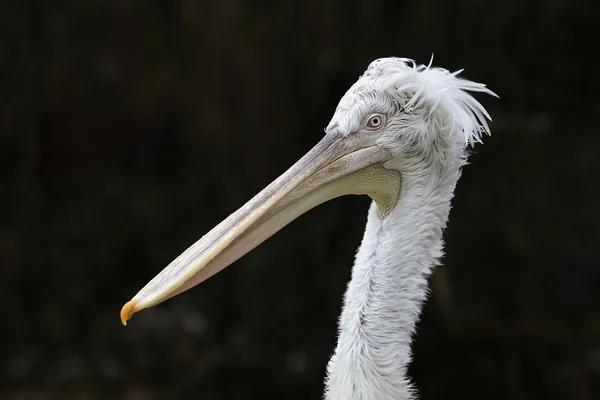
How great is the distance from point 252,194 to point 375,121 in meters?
3.52

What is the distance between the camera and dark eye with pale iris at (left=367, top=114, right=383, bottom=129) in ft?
8.14

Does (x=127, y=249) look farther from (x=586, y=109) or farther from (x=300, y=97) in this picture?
(x=586, y=109)

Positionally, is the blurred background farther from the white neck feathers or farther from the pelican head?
the white neck feathers

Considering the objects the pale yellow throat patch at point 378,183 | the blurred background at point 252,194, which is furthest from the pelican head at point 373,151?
the blurred background at point 252,194

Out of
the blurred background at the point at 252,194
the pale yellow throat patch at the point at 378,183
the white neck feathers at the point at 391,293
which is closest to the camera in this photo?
the white neck feathers at the point at 391,293

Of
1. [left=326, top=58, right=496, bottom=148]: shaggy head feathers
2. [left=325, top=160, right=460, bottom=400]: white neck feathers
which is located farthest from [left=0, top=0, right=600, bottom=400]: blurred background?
[left=325, top=160, right=460, bottom=400]: white neck feathers

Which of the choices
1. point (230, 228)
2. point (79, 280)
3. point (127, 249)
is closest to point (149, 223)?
point (127, 249)

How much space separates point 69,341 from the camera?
6152 mm

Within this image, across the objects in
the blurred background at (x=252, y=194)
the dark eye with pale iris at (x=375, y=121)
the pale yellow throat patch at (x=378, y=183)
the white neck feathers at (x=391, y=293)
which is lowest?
the white neck feathers at (x=391, y=293)

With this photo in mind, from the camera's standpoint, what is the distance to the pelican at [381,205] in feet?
7.88

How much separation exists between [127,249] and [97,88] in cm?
123

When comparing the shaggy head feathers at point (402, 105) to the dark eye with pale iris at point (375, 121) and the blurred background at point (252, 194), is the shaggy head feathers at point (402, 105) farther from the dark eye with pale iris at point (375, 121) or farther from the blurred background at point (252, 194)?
the blurred background at point (252, 194)

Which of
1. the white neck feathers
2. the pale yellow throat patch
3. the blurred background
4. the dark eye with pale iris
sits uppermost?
the blurred background

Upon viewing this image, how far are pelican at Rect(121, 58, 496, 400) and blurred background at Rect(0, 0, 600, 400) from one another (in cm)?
267
